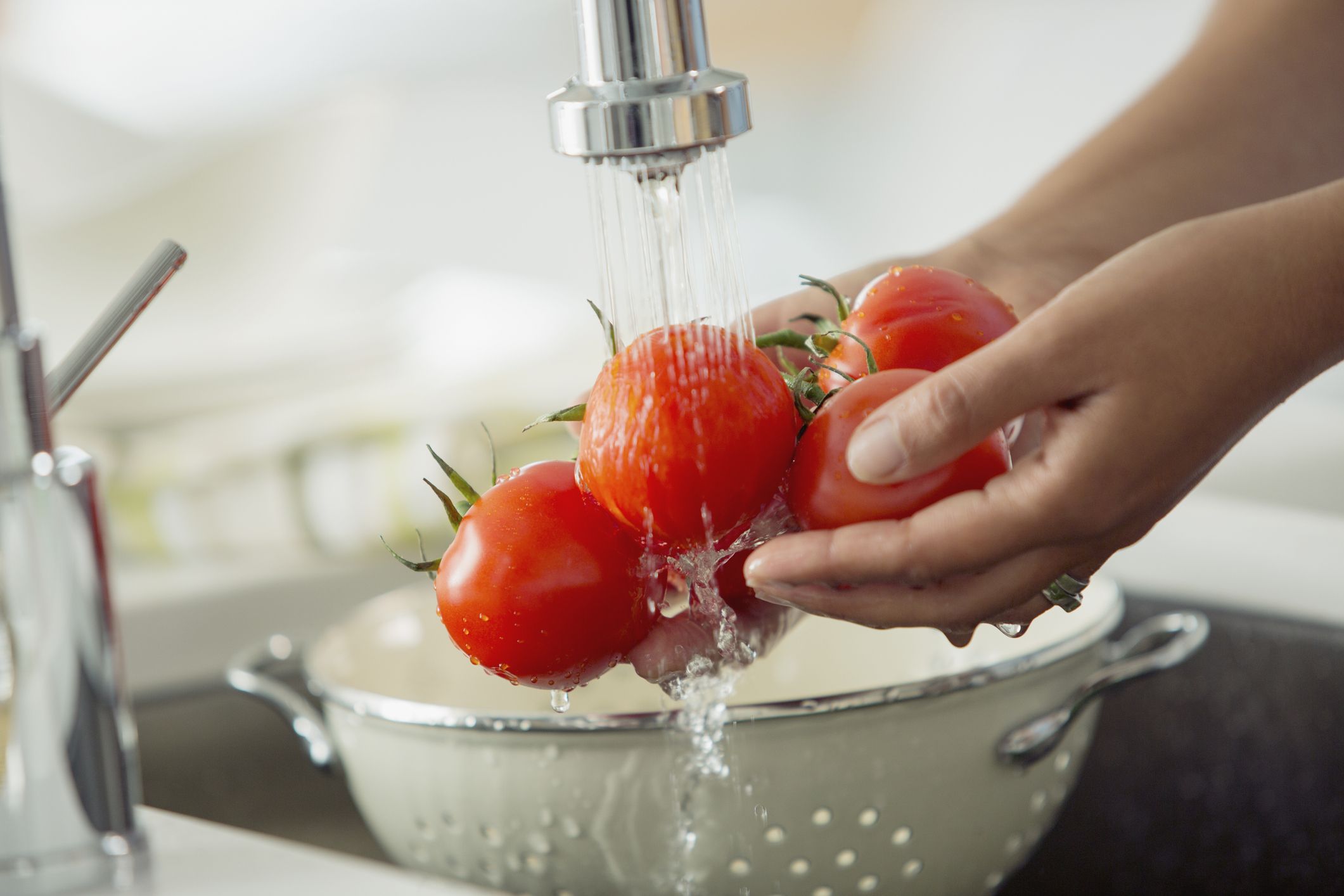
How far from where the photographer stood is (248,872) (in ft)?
1.50

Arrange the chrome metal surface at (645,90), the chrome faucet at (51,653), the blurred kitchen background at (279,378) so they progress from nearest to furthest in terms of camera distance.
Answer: the chrome metal surface at (645,90) → the chrome faucet at (51,653) → the blurred kitchen background at (279,378)

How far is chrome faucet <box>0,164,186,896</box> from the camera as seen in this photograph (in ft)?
1.59

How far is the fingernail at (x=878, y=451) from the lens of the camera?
415 mm

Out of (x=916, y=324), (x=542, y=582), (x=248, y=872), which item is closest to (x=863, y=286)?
(x=916, y=324)

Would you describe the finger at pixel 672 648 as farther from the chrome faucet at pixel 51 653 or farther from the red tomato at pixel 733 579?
the chrome faucet at pixel 51 653

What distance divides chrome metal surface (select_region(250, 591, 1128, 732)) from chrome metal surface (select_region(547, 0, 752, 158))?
8.8 inches

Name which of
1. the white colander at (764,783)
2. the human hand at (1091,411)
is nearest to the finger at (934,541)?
the human hand at (1091,411)

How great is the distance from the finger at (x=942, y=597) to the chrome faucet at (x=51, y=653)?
0.76ft

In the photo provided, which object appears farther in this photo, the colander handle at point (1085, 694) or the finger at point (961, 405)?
the colander handle at point (1085, 694)

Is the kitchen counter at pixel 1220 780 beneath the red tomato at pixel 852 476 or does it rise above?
beneath

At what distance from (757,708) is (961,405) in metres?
0.17

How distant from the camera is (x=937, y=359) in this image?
50cm

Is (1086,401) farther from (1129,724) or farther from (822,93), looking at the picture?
(822,93)

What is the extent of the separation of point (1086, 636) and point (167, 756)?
0.55 m
